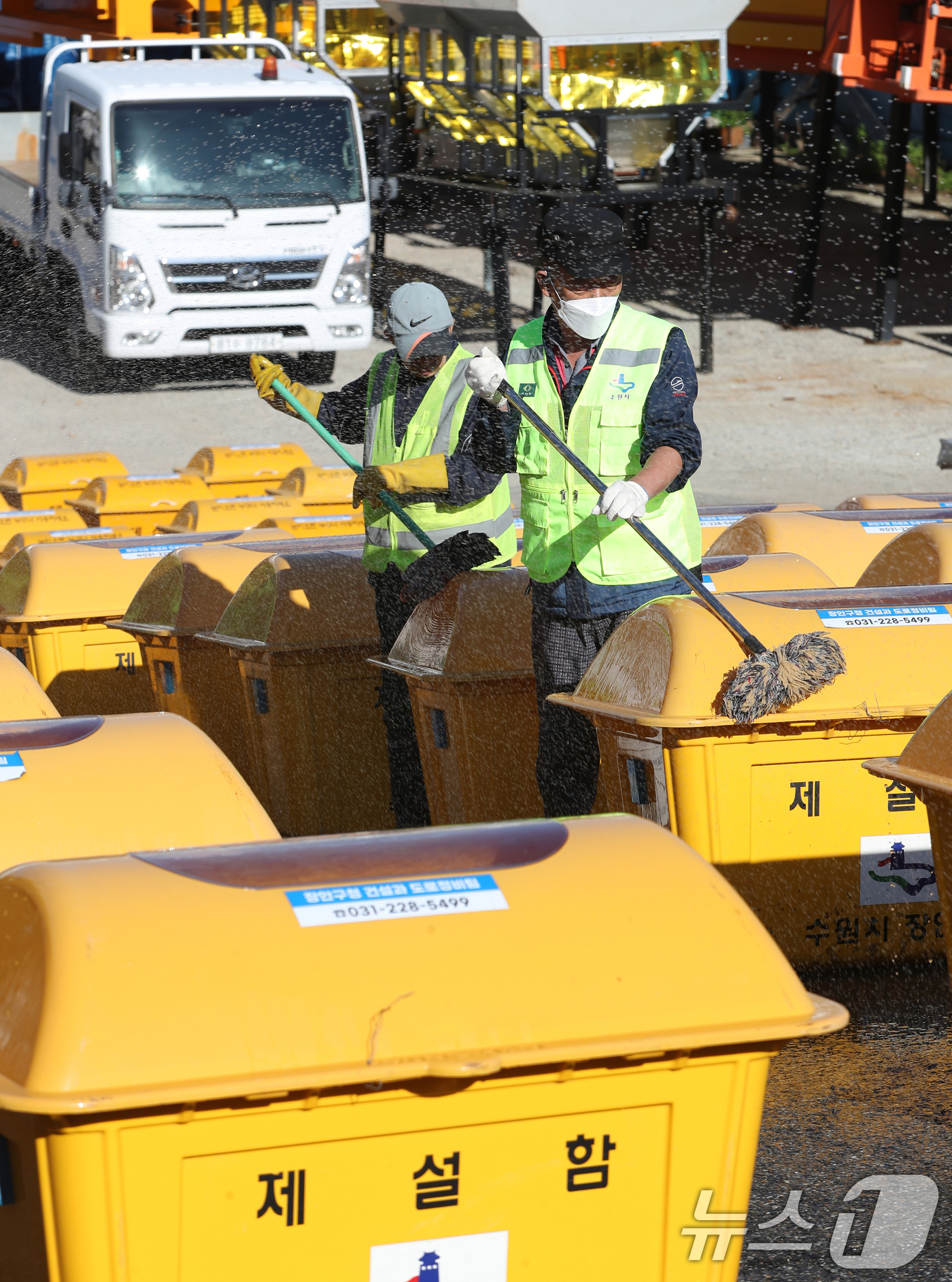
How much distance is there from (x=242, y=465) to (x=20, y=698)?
586cm

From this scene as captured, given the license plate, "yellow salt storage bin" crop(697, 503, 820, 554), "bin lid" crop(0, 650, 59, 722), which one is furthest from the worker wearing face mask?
the license plate

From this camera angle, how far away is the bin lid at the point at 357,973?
2.37m

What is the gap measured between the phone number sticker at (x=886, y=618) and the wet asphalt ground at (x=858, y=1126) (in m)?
0.94

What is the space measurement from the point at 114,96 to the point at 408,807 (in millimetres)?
11017

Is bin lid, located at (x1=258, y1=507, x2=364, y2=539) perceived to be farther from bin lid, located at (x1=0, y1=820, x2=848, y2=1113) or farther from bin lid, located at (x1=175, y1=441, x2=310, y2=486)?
bin lid, located at (x1=0, y1=820, x2=848, y2=1113)

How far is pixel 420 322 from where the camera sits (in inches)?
217

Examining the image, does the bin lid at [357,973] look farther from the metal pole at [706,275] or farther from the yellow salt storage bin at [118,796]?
the metal pole at [706,275]

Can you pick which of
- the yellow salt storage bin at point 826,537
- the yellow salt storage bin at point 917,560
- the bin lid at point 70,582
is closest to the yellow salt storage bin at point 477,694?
the yellow salt storage bin at point 917,560

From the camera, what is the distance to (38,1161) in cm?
237

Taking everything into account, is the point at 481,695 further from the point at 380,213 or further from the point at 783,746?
the point at 380,213

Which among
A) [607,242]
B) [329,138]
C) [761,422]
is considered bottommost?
[761,422]

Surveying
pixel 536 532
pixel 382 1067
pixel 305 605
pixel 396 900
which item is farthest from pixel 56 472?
pixel 382 1067

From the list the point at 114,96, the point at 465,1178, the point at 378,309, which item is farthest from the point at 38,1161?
the point at 378,309

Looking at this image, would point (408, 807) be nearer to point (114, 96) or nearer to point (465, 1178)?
point (465, 1178)
